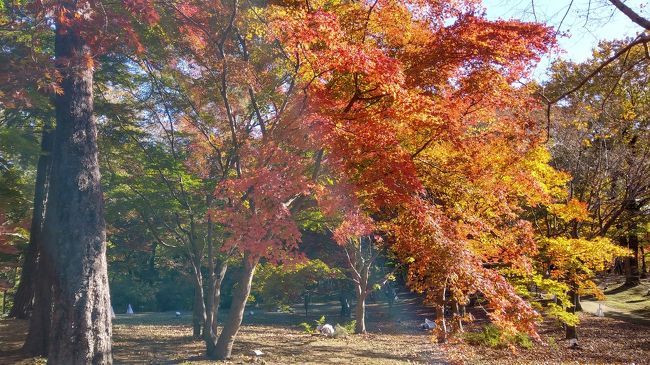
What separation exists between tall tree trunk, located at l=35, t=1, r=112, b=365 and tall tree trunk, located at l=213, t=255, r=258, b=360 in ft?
10.1

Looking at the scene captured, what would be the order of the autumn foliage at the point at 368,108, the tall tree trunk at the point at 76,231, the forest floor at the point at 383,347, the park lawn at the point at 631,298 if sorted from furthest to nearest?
the park lawn at the point at 631,298
the forest floor at the point at 383,347
the autumn foliage at the point at 368,108
the tall tree trunk at the point at 76,231

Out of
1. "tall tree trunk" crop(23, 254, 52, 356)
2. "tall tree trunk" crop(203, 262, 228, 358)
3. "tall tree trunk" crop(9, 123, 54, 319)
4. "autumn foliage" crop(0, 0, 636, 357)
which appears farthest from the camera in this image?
"tall tree trunk" crop(9, 123, 54, 319)

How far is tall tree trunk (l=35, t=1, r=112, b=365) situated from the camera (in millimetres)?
7477

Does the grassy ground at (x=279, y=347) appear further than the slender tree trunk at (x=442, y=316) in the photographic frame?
Yes

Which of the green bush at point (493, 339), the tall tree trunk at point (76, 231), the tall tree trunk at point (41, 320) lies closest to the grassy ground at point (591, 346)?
the green bush at point (493, 339)

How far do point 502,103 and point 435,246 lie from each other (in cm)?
308

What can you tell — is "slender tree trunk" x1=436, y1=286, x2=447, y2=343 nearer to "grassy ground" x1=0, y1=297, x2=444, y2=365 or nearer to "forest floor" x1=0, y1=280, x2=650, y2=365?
"forest floor" x1=0, y1=280, x2=650, y2=365

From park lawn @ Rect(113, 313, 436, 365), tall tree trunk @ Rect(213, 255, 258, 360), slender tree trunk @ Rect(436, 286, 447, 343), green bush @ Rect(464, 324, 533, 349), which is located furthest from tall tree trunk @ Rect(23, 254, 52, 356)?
green bush @ Rect(464, 324, 533, 349)

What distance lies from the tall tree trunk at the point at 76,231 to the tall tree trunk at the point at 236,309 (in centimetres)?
308

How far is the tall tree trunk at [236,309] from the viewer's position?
34.1ft

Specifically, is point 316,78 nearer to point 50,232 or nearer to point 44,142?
point 50,232

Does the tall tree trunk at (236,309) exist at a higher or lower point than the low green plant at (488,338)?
higher

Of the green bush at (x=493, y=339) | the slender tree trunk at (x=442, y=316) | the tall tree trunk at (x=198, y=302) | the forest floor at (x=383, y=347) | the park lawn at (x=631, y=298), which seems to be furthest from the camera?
the park lawn at (x=631, y=298)

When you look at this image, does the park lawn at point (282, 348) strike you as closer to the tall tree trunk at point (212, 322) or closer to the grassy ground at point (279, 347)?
the grassy ground at point (279, 347)
